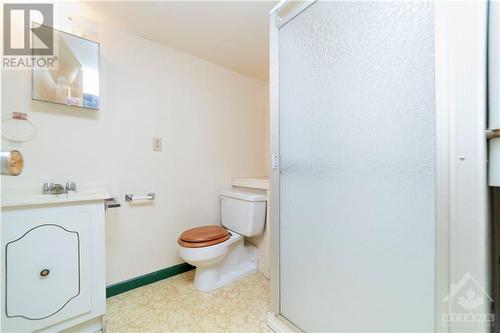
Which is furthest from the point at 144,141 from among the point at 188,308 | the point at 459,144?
the point at 459,144

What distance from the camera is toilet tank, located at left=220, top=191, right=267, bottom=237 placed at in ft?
5.66

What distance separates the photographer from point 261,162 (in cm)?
247

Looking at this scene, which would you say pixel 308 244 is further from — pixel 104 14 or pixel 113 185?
pixel 104 14

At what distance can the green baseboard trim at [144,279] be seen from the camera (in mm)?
1515

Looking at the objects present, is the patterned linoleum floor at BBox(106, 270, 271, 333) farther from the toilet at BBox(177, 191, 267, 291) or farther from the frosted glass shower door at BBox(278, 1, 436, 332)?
the frosted glass shower door at BBox(278, 1, 436, 332)

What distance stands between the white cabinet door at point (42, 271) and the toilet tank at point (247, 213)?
42.2 inches

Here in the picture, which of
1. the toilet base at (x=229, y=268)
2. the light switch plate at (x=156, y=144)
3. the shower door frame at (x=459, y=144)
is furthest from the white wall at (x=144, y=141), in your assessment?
the shower door frame at (x=459, y=144)

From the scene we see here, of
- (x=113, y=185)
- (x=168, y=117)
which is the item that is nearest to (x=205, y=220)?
(x=113, y=185)

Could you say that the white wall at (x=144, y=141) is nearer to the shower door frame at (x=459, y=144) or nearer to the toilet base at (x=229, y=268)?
the toilet base at (x=229, y=268)

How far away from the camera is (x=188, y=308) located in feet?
4.53

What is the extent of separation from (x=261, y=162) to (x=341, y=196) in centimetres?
160

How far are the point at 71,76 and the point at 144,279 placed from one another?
4.98 ft

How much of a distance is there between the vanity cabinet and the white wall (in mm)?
363

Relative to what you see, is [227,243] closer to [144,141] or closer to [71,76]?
[144,141]
